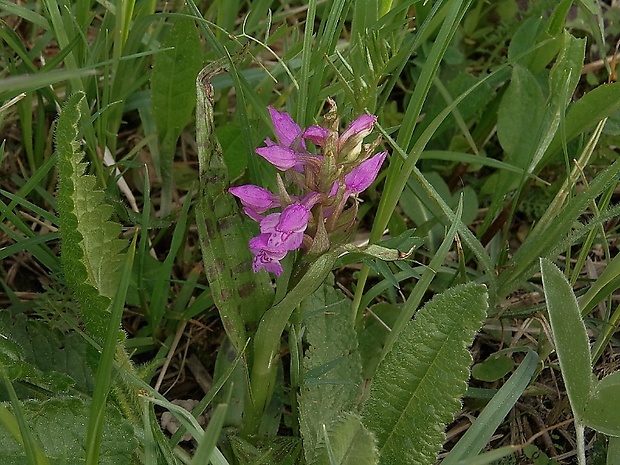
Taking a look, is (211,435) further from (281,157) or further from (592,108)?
(592,108)

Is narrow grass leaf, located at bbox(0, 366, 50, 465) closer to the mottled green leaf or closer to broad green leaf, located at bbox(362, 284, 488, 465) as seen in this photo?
the mottled green leaf

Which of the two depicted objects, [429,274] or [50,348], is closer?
[429,274]

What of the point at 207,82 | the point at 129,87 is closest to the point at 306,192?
the point at 207,82

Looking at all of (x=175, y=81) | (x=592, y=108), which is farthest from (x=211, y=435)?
(x=592, y=108)

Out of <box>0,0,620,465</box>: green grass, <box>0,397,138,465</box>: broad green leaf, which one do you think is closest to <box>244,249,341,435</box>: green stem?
<box>0,0,620,465</box>: green grass

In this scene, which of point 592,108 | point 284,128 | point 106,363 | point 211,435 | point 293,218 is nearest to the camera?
point 211,435
